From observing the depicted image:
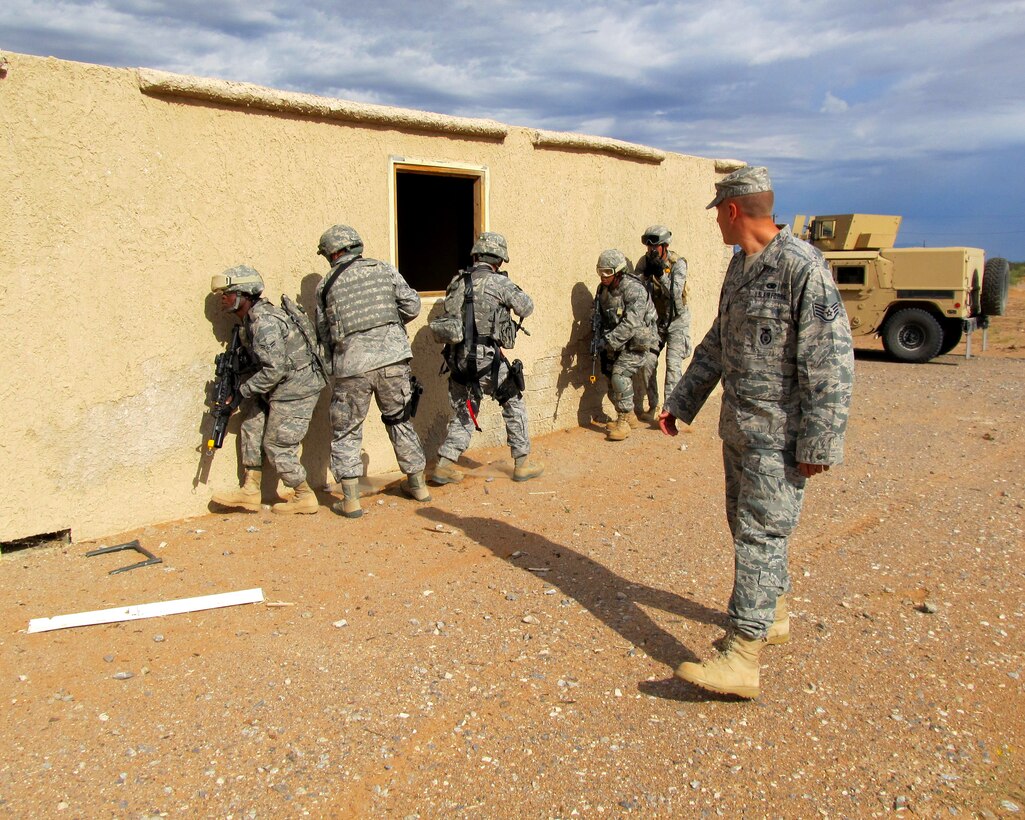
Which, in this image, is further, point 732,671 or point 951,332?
point 951,332

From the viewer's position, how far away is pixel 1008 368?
12.1 meters

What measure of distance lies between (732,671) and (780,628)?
0.56m

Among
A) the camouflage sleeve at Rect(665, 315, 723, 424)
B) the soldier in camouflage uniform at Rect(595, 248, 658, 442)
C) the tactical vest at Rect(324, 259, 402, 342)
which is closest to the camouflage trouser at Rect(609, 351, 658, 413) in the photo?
the soldier in camouflage uniform at Rect(595, 248, 658, 442)

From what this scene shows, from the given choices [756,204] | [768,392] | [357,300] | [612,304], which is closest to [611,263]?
[612,304]

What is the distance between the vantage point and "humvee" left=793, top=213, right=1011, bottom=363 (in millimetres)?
12180

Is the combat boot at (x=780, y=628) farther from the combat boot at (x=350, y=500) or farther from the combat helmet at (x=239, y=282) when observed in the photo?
the combat helmet at (x=239, y=282)

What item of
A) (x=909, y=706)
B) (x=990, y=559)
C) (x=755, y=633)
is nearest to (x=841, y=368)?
(x=755, y=633)

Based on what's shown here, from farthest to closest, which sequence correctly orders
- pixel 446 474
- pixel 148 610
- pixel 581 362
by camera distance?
1. pixel 581 362
2. pixel 446 474
3. pixel 148 610

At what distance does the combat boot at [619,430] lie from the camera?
7.27 meters

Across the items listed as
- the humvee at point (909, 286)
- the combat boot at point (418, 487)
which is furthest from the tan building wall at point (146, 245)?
the humvee at point (909, 286)

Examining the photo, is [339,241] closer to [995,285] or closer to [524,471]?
[524,471]

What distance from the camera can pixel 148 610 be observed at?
12.1ft

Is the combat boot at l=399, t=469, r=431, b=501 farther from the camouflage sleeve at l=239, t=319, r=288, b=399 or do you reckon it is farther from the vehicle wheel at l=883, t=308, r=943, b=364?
the vehicle wheel at l=883, t=308, r=943, b=364

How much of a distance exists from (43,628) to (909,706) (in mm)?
3462
